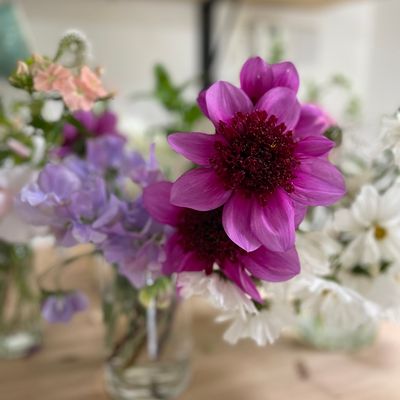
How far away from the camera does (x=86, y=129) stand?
0.51 meters

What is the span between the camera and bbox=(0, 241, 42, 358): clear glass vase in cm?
61

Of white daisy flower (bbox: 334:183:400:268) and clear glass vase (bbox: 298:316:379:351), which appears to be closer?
white daisy flower (bbox: 334:183:400:268)

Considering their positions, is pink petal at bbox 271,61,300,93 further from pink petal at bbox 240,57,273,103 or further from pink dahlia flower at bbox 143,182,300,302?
pink dahlia flower at bbox 143,182,300,302

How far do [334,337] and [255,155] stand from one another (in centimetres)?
43

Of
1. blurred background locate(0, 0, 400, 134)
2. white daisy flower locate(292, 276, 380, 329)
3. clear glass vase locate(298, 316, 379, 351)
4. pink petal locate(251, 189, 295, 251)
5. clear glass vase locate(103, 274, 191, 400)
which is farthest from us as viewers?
blurred background locate(0, 0, 400, 134)

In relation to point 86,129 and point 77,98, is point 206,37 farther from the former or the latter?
point 77,98

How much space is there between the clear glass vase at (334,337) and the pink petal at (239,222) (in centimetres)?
37

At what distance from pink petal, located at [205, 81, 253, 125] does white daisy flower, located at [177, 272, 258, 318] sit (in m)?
0.12

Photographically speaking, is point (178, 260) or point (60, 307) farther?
point (60, 307)

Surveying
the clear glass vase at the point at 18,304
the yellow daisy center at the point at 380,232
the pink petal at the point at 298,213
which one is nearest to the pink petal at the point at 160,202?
the pink petal at the point at 298,213

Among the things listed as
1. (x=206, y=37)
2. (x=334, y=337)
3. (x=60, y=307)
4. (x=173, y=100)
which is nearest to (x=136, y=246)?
(x=60, y=307)

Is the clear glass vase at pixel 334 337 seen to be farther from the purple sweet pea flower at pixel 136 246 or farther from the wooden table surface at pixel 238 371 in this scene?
the purple sweet pea flower at pixel 136 246

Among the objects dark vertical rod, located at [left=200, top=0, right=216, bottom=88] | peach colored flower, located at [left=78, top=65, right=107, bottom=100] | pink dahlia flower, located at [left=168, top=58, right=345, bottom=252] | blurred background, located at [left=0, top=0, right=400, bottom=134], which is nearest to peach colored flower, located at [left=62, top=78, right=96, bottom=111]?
peach colored flower, located at [left=78, top=65, right=107, bottom=100]

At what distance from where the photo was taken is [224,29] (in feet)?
4.56
